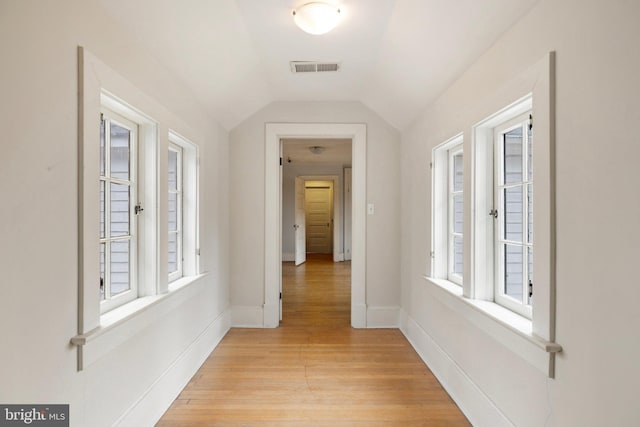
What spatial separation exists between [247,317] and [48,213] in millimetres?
2811

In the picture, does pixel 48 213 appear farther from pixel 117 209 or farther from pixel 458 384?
pixel 458 384

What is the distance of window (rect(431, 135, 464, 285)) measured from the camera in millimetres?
2816

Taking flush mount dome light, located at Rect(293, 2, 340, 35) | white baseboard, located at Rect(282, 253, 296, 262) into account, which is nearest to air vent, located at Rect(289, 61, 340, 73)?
flush mount dome light, located at Rect(293, 2, 340, 35)

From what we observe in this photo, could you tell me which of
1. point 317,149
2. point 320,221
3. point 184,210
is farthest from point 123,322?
point 320,221

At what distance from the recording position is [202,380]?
2.65 metres

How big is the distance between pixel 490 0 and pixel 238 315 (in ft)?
11.2

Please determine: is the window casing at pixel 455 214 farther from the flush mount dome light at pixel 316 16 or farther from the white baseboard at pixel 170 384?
the white baseboard at pixel 170 384

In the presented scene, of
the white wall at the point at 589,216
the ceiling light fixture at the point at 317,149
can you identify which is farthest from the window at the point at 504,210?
the ceiling light fixture at the point at 317,149

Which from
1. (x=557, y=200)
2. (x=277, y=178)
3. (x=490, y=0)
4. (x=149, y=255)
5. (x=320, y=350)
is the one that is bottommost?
(x=320, y=350)

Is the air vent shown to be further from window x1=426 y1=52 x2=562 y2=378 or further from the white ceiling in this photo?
window x1=426 y1=52 x2=562 y2=378

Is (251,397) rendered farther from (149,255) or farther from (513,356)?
(513,356)

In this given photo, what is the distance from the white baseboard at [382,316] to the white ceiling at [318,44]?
1.96 m

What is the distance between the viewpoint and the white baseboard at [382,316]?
3869mm

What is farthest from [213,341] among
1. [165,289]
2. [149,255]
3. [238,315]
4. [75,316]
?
[75,316]
